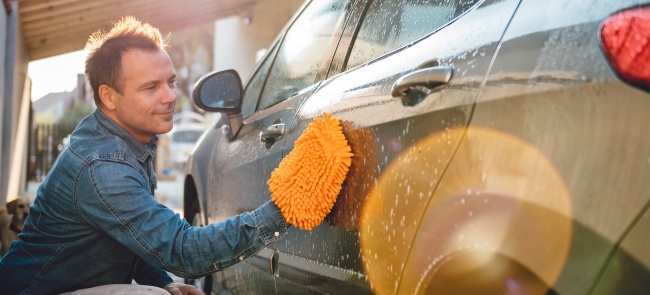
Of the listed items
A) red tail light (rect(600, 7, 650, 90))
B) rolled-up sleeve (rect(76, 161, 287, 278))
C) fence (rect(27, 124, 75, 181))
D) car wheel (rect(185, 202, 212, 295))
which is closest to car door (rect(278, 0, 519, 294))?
rolled-up sleeve (rect(76, 161, 287, 278))

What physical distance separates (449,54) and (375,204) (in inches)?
18.1

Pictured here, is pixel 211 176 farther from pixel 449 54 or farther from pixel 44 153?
pixel 44 153

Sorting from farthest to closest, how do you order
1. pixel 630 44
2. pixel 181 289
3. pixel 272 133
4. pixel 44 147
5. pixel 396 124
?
pixel 44 147 → pixel 272 133 → pixel 181 289 → pixel 396 124 → pixel 630 44

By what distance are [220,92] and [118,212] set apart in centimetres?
180

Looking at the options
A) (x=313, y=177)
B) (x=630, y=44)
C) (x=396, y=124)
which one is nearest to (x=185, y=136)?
(x=313, y=177)

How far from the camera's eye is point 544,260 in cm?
158

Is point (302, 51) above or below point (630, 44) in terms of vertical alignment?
below

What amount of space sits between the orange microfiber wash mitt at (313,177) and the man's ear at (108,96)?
645mm

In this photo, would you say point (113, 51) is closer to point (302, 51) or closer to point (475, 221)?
point (302, 51)

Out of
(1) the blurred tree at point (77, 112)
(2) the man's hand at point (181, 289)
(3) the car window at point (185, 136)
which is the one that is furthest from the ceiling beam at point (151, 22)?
(3) the car window at point (185, 136)

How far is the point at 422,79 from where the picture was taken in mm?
2072

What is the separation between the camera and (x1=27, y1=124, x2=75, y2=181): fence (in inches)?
771

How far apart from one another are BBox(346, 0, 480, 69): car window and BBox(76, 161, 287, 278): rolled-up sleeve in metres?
0.69

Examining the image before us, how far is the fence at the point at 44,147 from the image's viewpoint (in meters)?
19.6
